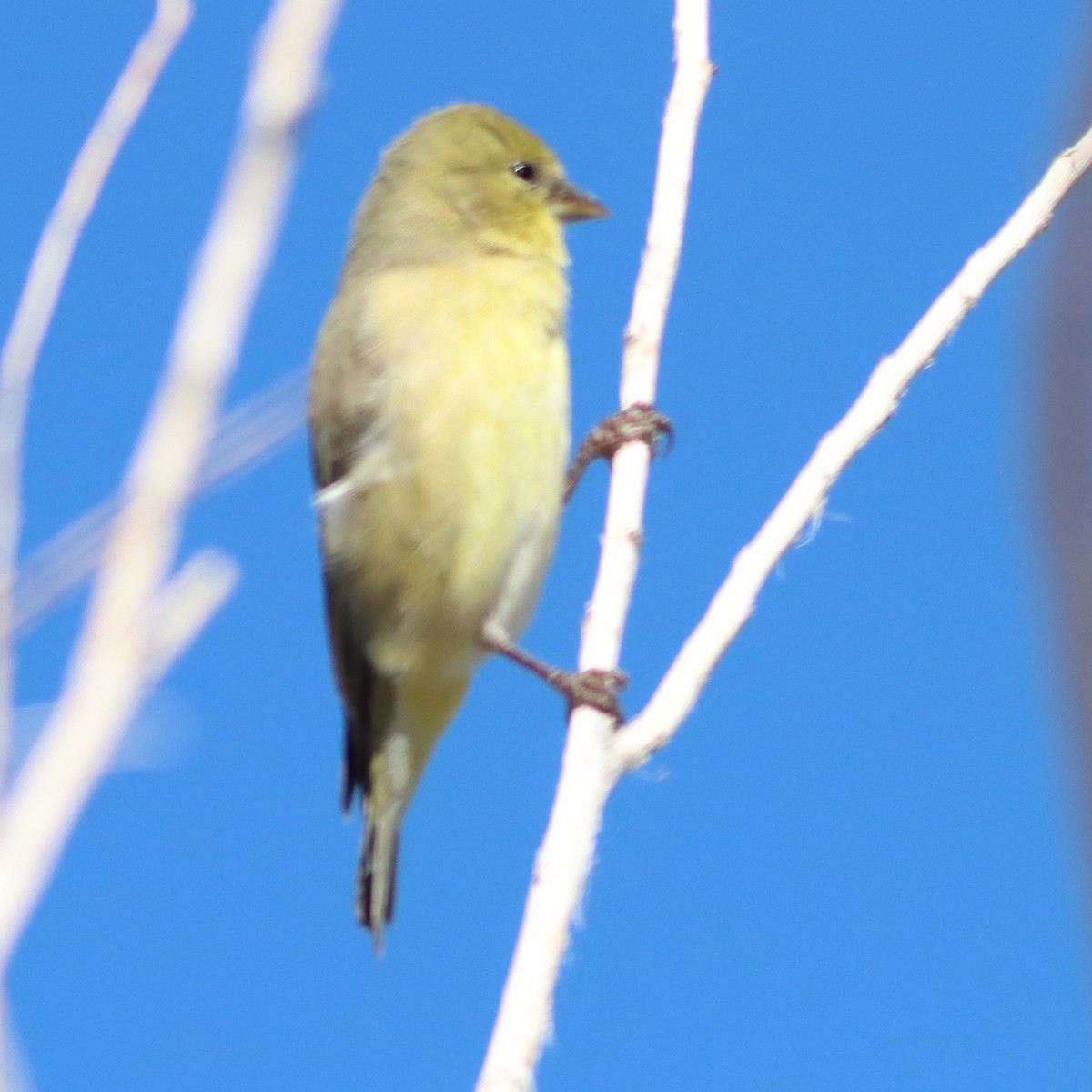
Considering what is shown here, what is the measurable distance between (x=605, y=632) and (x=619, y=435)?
58 centimetres

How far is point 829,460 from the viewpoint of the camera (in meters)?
3.13

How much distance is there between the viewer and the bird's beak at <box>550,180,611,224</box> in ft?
16.5

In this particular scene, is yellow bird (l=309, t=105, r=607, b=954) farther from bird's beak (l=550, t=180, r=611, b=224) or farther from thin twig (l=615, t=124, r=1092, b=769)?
thin twig (l=615, t=124, r=1092, b=769)

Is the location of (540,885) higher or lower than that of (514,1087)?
higher

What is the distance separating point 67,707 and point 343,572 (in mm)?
3551

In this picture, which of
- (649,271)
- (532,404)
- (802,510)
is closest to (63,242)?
(802,510)

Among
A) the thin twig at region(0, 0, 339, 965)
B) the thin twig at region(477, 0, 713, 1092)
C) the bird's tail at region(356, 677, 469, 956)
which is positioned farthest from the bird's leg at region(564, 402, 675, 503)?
the thin twig at region(0, 0, 339, 965)

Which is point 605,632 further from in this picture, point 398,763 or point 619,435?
point 398,763

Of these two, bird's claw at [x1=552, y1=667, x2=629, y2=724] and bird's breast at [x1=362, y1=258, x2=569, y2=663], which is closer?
bird's claw at [x1=552, y1=667, x2=629, y2=724]

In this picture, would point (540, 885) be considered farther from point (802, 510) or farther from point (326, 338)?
point (326, 338)

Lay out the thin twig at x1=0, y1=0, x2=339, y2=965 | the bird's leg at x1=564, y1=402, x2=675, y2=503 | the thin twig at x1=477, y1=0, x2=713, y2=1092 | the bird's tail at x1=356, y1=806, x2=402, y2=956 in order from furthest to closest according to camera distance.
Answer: the bird's tail at x1=356, y1=806, x2=402, y2=956
the bird's leg at x1=564, y1=402, x2=675, y2=503
the thin twig at x1=477, y1=0, x2=713, y2=1092
the thin twig at x1=0, y1=0, x2=339, y2=965

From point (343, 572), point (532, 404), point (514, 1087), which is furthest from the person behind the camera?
point (343, 572)

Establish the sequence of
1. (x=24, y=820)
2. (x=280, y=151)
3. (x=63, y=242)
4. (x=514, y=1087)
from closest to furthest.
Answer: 1. (x=24, y=820)
2. (x=280, y=151)
3. (x=63, y=242)
4. (x=514, y=1087)

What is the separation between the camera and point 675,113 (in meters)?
3.61
